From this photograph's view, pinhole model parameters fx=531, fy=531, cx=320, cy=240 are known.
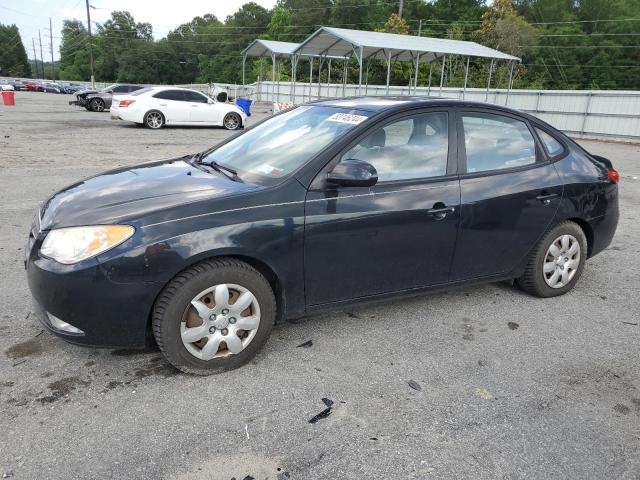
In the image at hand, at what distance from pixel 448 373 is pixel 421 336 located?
0.49m

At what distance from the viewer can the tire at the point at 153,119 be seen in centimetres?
1842

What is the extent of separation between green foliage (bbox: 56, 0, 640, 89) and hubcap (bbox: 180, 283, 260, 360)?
3516 cm

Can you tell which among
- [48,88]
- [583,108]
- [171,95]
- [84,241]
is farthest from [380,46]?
[48,88]

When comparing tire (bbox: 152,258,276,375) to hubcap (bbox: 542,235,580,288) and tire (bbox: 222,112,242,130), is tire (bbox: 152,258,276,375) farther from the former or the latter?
tire (bbox: 222,112,242,130)

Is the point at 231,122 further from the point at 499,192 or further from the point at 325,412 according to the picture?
the point at 325,412

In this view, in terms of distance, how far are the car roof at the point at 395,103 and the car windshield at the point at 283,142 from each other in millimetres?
96

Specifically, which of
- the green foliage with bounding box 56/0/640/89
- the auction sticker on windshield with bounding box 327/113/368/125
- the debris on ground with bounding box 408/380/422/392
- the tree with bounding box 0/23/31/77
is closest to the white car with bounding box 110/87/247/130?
the auction sticker on windshield with bounding box 327/113/368/125

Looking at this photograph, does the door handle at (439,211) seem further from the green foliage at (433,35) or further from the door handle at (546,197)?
the green foliage at (433,35)

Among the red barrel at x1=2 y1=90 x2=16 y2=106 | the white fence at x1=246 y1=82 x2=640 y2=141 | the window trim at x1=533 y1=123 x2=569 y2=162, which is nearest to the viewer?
the window trim at x1=533 y1=123 x2=569 y2=162

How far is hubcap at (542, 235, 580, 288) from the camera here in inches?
170

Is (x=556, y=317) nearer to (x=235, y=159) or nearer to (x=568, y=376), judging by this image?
(x=568, y=376)

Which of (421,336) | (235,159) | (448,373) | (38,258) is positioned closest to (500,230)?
(421,336)

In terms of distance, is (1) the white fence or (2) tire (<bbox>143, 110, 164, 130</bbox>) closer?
(2) tire (<bbox>143, 110, 164, 130</bbox>)

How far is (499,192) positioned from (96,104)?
27285 mm
